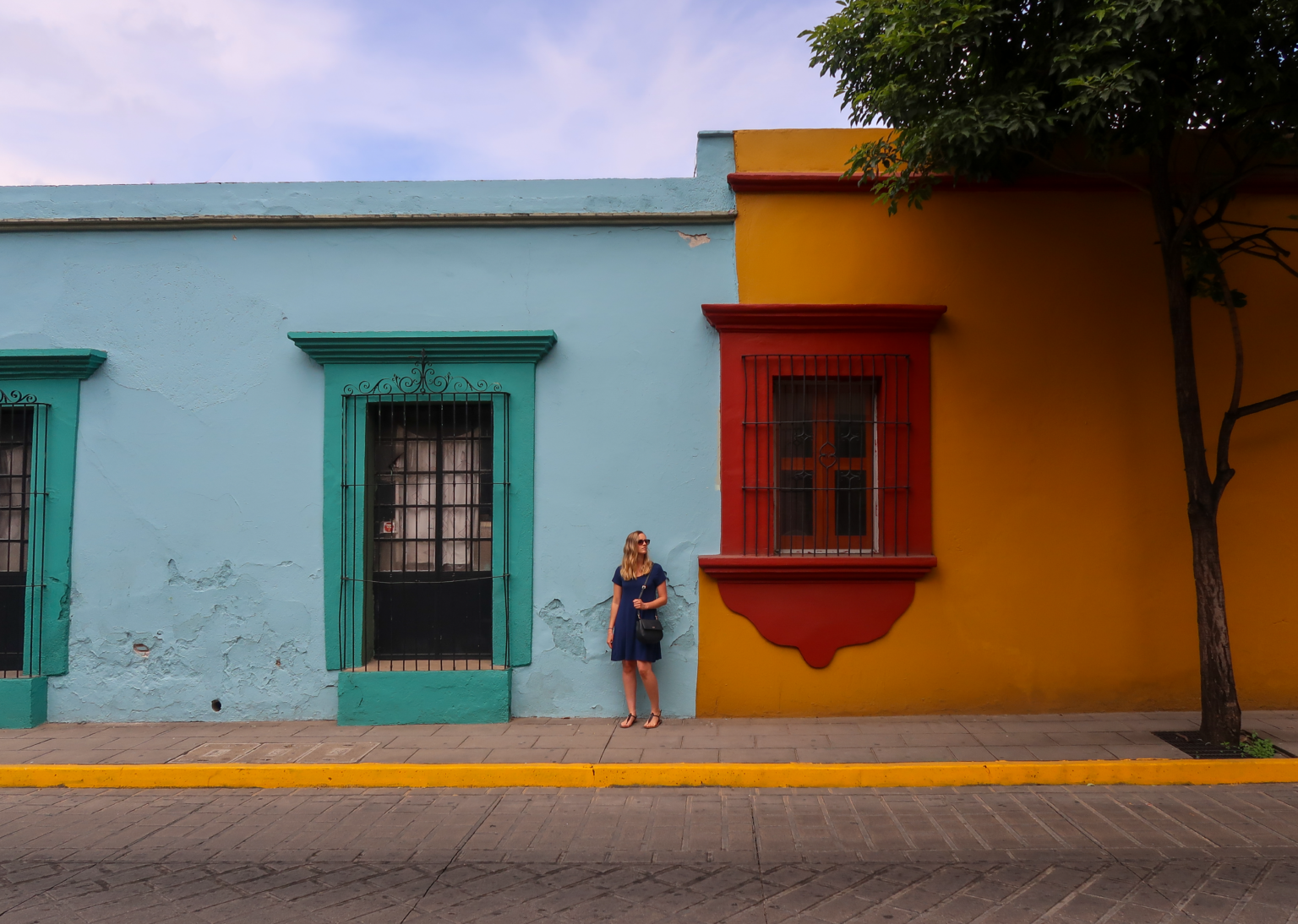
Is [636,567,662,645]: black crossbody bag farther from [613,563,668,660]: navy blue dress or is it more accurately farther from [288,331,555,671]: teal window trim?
[288,331,555,671]: teal window trim

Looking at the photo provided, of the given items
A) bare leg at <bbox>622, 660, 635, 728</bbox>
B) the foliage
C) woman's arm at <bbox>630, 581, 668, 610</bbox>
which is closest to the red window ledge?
woman's arm at <bbox>630, 581, 668, 610</bbox>

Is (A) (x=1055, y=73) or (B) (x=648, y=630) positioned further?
(B) (x=648, y=630)

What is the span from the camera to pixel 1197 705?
6367 mm

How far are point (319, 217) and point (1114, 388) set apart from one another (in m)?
6.61

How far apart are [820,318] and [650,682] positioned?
10.4 ft

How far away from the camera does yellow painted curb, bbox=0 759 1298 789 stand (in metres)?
5.13

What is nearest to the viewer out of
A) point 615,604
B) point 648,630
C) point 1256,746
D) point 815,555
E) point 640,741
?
point 1256,746

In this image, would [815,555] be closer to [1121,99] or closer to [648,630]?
[648,630]

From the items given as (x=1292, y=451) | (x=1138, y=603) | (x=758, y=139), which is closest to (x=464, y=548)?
(x=758, y=139)

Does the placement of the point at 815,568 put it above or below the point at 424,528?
below

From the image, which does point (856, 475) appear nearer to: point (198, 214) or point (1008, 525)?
point (1008, 525)

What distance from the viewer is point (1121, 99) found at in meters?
4.73

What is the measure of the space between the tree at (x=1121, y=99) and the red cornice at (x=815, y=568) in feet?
6.28

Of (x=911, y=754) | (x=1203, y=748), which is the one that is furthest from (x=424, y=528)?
(x=1203, y=748)
